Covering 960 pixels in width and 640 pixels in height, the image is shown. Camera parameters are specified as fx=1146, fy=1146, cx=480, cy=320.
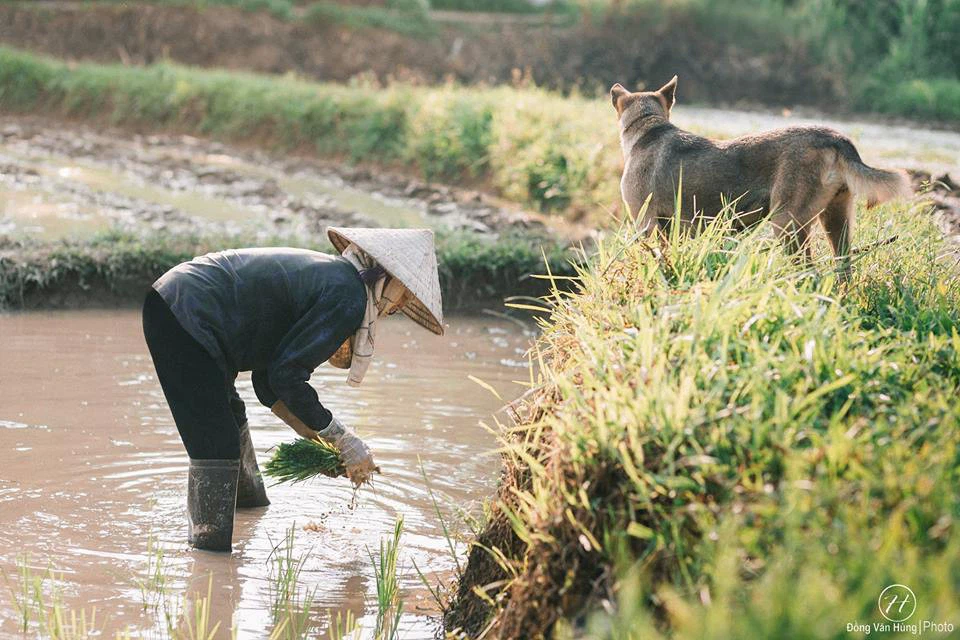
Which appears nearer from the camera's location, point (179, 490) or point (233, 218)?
point (179, 490)

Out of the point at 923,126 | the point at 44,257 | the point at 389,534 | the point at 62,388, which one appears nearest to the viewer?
the point at 389,534

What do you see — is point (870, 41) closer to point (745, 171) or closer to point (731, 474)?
point (745, 171)

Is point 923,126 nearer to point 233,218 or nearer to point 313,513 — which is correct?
point 233,218

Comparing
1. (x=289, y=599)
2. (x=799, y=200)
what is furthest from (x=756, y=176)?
(x=289, y=599)

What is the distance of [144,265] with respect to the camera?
905cm

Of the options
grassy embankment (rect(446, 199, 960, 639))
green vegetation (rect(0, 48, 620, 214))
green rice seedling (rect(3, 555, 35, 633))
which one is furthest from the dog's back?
green vegetation (rect(0, 48, 620, 214))

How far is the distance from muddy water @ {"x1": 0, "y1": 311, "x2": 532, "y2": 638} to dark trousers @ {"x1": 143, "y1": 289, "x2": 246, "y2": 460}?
1.57ft

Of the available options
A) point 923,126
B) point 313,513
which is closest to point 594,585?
point 313,513

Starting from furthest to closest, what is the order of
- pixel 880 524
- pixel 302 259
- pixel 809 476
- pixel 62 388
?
pixel 62 388 < pixel 302 259 < pixel 809 476 < pixel 880 524

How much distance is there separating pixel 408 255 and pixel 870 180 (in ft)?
7.54

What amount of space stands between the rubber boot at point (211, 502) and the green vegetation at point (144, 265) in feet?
14.4

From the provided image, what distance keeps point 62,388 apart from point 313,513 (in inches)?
102

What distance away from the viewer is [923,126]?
65.8 feet

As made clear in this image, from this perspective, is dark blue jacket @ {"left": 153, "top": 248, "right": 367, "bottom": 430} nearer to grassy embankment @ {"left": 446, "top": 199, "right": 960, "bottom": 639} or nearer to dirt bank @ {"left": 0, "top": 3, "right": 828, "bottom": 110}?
grassy embankment @ {"left": 446, "top": 199, "right": 960, "bottom": 639}
